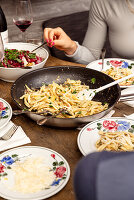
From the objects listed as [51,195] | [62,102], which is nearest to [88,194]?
[51,195]

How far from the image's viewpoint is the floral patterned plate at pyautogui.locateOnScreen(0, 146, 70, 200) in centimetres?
93

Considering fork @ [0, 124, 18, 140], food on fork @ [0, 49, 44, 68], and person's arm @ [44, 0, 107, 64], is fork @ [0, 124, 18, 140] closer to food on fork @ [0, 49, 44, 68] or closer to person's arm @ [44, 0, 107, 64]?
food on fork @ [0, 49, 44, 68]

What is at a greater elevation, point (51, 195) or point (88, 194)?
point (88, 194)

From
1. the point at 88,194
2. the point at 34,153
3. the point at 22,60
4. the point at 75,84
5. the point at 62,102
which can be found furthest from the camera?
the point at 22,60

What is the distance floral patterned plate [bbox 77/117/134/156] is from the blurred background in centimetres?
233

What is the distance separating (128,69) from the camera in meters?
2.00

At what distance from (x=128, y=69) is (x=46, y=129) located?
35.7 inches

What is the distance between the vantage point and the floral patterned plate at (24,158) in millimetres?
926

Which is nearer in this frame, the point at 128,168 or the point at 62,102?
the point at 128,168

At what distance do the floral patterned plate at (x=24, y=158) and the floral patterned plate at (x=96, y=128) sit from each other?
0.13m

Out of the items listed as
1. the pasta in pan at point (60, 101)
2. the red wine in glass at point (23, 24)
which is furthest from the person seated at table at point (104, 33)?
the pasta in pan at point (60, 101)

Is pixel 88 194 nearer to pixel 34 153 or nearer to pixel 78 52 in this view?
pixel 34 153

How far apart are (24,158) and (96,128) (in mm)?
344

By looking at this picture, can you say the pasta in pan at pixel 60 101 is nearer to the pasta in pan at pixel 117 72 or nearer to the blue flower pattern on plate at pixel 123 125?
the blue flower pattern on plate at pixel 123 125
